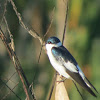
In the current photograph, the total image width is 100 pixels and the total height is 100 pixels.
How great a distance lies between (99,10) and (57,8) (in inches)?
14.3

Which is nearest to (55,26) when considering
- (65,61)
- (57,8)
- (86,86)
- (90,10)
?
(57,8)

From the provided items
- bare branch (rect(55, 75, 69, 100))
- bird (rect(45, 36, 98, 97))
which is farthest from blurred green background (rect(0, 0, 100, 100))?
bare branch (rect(55, 75, 69, 100))

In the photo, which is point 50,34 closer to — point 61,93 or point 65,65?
point 65,65

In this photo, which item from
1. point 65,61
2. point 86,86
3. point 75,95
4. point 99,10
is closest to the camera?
point 86,86

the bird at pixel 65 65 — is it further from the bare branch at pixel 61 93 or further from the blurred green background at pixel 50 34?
the blurred green background at pixel 50 34

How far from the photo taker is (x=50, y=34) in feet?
7.66

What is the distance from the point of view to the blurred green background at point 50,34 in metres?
2.23

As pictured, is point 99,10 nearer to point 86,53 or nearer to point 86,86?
point 86,53

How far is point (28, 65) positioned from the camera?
7.43ft

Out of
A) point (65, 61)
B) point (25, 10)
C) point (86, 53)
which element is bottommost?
point (86, 53)

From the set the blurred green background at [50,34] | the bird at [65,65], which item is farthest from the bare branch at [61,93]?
the blurred green background at [50,34]

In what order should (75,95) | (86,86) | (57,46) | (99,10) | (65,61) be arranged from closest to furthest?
1. (86,86)
2. (65,61)
3. (57,46)
4. (75,95)
5. (99,10)

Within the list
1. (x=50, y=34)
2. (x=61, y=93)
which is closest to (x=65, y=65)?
(x=61, y=93)

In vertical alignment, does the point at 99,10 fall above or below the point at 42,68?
above
